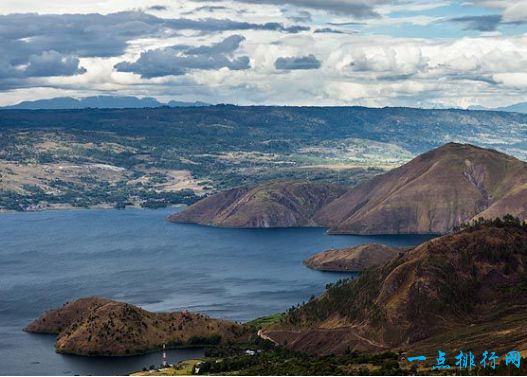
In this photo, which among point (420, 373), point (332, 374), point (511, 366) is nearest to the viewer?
point (511, 366)

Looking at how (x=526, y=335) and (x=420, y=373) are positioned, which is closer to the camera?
(x=420, y=373)

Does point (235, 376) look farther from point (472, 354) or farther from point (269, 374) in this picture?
point (472, 354)

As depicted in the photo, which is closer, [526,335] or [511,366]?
[511,366]

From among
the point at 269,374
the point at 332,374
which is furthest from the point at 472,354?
the point at 269,374

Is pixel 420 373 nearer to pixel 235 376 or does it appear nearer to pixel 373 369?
pixel 373 369

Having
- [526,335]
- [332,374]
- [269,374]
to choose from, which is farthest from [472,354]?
[269,374]

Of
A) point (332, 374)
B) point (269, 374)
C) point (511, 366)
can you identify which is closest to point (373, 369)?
point (332, 374)

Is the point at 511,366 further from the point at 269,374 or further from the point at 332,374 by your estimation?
the point at 269,374

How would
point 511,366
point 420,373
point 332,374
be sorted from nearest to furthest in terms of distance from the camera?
point 511,366, point 420,373, point 332,374
